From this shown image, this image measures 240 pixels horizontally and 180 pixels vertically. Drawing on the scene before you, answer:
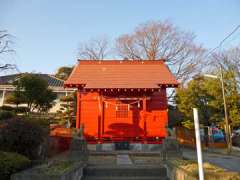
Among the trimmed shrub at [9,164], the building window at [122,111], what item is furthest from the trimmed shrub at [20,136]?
the building window at [122,111]

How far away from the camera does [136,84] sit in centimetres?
1948

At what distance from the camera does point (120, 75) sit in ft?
69.2

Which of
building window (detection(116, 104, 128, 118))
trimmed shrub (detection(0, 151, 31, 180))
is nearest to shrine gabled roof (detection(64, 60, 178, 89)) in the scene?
building window (detection(116, 104, 128, 118))

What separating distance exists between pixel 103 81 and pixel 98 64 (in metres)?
2.77

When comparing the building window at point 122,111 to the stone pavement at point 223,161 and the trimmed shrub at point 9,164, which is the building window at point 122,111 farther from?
the trimmed shrub at point 9,164

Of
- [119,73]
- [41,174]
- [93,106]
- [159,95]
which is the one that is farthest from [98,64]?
[41,174]

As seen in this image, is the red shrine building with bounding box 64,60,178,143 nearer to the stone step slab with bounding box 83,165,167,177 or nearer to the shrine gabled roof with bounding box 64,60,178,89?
the shrine gabled roof with bounding box 64,60,178,89

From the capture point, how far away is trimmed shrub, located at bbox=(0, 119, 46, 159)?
32.0ft

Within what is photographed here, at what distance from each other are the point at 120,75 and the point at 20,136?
1206 cm

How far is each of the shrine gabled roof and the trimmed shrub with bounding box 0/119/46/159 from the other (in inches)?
358

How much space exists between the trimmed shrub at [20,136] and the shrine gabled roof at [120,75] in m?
9.10

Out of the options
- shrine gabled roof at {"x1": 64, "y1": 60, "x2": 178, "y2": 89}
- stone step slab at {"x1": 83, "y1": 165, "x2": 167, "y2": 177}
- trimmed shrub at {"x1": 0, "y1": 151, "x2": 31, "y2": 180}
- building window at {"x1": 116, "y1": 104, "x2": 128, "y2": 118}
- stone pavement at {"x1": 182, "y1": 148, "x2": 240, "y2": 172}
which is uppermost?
shrine gabled roof at {"x1": 64, "y1": 60, "x2": 178, "y2": 89}

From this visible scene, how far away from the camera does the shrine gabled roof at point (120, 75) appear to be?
19611 mm

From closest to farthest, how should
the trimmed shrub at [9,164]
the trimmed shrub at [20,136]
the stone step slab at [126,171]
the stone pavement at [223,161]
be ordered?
the trimmed shrub at [9,164], the trimmed shrub at [20,136], the stone step slab at [126,171], the stone pavement at [223,161]
